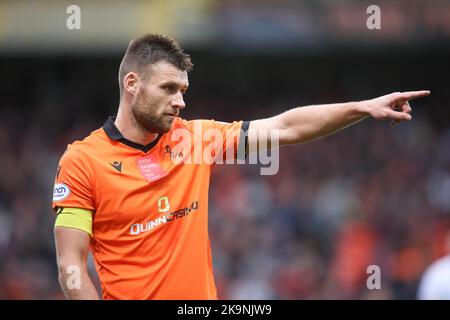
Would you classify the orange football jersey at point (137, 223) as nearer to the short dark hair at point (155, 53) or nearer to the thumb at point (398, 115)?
the short dark hair at point (155, 53)

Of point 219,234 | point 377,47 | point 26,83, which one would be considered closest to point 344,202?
point 219,234

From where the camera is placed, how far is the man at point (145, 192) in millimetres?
4438

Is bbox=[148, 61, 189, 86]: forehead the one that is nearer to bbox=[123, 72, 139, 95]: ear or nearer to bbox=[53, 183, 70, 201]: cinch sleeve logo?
bbox=[123, 72, 139, 95]: ear

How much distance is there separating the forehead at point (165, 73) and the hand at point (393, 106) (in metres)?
0.97

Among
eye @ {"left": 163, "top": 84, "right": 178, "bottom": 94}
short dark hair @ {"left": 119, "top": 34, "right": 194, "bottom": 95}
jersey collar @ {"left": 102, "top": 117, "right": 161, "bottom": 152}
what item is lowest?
jersey collar @ {"left": 102, "top": 117, "right": 161, "bottom": 152}

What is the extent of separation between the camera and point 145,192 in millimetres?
4574

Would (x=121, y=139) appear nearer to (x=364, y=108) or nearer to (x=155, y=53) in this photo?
(x=155, y=53)

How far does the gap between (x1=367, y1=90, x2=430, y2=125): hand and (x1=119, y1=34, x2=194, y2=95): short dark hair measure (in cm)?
101

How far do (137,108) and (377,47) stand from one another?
11654 millimetres

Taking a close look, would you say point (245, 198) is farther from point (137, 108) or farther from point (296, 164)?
point (137, 108)

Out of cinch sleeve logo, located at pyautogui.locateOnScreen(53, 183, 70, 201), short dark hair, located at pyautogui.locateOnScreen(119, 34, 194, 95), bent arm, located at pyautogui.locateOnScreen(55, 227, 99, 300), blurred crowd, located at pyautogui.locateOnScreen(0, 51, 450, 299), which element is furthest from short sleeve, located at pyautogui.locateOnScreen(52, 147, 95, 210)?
blurred crowd, located at pyautogui.locateOnScreen(0, 51, 450, 299)

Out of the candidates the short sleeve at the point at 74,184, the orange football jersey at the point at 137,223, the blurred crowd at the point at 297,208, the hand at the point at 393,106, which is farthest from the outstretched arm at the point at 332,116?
the blurred crowd at the point at 297,208

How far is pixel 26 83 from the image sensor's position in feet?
59.3

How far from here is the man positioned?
4.44m
